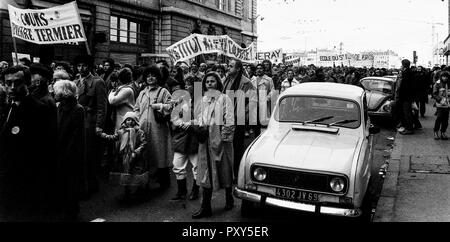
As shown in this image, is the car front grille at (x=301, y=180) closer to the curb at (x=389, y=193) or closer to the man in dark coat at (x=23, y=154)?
the curb at (x=389, y=193)

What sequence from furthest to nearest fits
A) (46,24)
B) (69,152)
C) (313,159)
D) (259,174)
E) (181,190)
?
(46,24), (181,190), (259,174), (313,159), (69,152)

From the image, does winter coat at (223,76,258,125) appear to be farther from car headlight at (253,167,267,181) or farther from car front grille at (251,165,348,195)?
car front grille at (251,165,348,195)

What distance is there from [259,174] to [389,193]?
8.24ft

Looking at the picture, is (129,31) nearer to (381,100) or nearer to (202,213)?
(381,100)

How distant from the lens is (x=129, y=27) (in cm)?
2355

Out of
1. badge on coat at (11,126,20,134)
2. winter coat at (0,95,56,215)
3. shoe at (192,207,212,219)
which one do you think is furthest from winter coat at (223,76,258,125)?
badge on coat at (11,126,20,134)

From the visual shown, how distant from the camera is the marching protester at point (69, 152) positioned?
15.6 feet

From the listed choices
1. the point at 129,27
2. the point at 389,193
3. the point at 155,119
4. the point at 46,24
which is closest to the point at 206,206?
the point at 155,119

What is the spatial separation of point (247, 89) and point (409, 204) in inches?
123

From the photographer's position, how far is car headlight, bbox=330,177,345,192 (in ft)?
15.9

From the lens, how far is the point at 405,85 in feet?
37.3

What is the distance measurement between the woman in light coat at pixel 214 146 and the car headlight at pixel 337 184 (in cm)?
138
